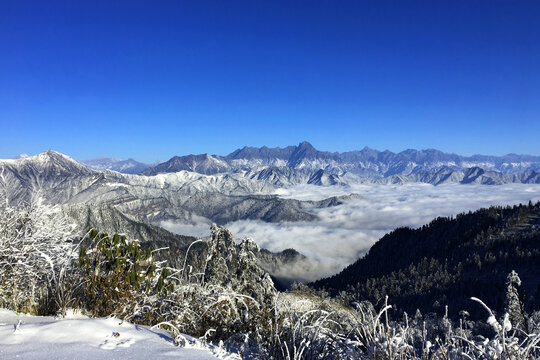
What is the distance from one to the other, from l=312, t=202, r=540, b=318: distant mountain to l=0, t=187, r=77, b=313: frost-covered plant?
132 m

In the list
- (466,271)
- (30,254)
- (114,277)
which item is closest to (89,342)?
(114,277)

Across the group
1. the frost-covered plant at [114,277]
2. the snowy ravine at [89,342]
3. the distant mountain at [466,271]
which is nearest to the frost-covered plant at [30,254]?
the frost-covered plant at [114,277]

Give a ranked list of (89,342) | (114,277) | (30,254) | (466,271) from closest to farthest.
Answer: (89,342) → (114,277) → (30,254) → (466,271)

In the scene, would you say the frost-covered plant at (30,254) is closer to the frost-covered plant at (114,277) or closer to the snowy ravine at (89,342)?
the frost-covered plant at (114,277)

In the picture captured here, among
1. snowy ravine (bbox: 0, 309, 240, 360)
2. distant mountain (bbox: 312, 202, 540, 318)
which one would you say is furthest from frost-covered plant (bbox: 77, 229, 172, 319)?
distant mountain (bbox: 312, 202, 540, 318)

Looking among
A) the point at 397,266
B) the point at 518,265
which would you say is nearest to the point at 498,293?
the point at 518,265

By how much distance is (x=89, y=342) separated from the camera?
411cm

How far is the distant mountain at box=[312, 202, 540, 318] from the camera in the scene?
12794 centimetres

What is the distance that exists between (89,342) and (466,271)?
186 m

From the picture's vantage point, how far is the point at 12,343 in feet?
12.6

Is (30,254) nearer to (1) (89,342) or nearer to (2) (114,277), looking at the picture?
(2) (114,277)

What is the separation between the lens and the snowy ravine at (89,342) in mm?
3695

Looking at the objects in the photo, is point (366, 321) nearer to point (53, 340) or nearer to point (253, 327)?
point (253, 327)

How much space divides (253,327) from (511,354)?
13.2 ft
